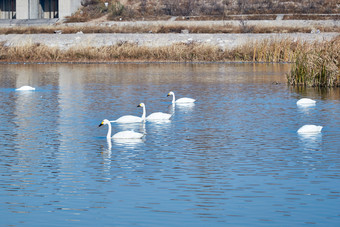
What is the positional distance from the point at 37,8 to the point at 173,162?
70760 millimetres

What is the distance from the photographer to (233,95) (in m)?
34.0

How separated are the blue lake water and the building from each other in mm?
49724

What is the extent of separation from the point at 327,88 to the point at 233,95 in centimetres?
457

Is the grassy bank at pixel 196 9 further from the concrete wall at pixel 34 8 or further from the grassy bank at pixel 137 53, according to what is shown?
the grassy bank at pixel 137 53

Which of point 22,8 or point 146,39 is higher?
point 22,8

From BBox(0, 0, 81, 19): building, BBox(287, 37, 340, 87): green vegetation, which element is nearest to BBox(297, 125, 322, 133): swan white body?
BBox(287, 37, 340, 87): green vegetation

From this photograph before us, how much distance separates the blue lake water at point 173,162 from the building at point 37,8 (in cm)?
4972

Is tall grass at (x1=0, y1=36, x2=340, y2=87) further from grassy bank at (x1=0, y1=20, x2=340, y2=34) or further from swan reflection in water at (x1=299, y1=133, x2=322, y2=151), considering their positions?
swan reflection in water at (x1=299, y1=133, x2=322, y2=151)

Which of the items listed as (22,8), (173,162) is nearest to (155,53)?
(22,8)

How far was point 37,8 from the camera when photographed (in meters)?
85.1

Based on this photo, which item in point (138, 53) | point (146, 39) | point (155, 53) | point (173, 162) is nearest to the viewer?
point (173, 162)

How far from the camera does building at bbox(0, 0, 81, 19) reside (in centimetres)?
8269

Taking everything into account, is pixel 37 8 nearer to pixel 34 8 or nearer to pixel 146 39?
pixel 34 8

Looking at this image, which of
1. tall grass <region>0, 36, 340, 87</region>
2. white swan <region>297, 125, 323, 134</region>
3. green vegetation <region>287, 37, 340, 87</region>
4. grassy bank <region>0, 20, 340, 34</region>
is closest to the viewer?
white swan <region>297, 125, 323, 134</region>
